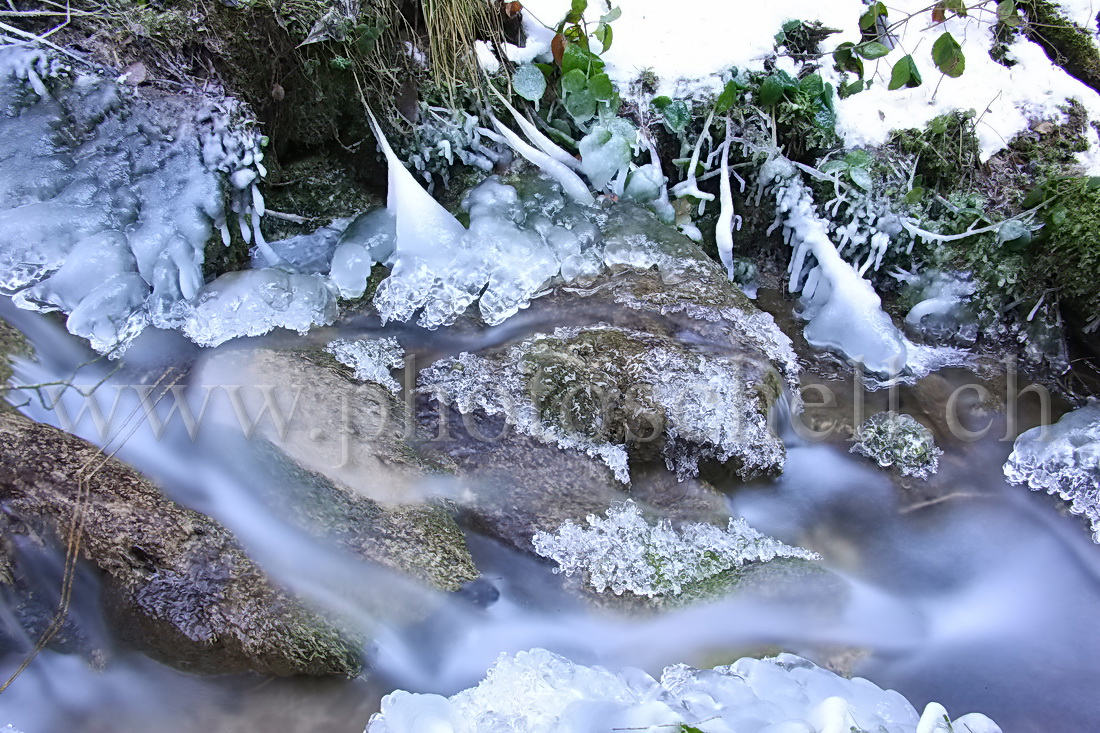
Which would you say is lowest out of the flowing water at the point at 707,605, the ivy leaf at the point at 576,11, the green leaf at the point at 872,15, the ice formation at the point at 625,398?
the flowing water at the point at 707,605

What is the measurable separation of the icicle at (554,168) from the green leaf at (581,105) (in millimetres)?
216

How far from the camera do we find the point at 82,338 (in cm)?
251

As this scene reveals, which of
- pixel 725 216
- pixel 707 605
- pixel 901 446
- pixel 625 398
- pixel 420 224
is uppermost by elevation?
pixel 725 216

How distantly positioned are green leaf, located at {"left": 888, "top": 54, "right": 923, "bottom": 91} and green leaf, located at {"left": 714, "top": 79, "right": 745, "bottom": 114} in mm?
679

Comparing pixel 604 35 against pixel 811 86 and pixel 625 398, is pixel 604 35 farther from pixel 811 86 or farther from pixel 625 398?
pixel 625 398

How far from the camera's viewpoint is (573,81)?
2.96 meters

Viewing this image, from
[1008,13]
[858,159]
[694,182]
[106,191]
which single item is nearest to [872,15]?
[1008,13]

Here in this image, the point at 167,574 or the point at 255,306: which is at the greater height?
the point at 255,306

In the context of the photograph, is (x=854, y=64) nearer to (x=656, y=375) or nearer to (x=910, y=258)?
(x=910, y=258)

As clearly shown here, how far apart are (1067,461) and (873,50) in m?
1.91

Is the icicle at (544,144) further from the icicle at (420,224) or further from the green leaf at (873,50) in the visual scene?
the green leaf at (873,50)

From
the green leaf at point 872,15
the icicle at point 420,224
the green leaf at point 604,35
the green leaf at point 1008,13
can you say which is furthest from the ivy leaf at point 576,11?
the green leaf at point 1008,13

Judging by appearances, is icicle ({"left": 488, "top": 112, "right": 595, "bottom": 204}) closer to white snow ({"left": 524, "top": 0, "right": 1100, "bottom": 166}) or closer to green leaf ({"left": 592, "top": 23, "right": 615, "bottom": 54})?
white snow ({"left": 524, "top": 0, "right": 1100, "bottom": 166})

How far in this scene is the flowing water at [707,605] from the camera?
2029 millimetres
